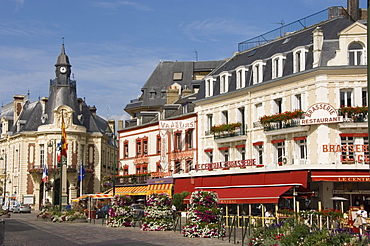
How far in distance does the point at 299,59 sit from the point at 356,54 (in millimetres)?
3525

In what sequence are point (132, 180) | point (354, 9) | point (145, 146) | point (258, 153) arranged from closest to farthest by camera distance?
point (258, 153) → point (354, 9) → point (132, 180) → point (145, 146)

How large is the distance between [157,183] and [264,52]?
1512 cm

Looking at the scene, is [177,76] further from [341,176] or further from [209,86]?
[341,176]

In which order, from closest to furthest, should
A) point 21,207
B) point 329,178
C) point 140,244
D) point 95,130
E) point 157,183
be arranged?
point 140,244 → point 329,178 → point 157,183 → point 21,207 → point 95,130

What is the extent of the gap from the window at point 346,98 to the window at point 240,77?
8.13m

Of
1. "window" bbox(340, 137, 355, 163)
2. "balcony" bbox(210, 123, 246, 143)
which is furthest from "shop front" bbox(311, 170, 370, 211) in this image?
"balcony" bbox(210, 123, 246, 143)

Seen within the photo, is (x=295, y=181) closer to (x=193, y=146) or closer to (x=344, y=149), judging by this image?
(x=344, y=149)

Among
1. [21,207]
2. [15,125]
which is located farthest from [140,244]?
[15,125]

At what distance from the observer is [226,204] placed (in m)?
38.1

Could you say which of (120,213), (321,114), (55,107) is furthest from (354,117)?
(55,107)

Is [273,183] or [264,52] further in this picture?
[264,52]

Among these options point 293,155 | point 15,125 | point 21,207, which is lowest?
point 21,207

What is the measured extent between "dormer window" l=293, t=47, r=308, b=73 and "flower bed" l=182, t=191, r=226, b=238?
1278 centimetres

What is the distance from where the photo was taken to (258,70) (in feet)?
133
